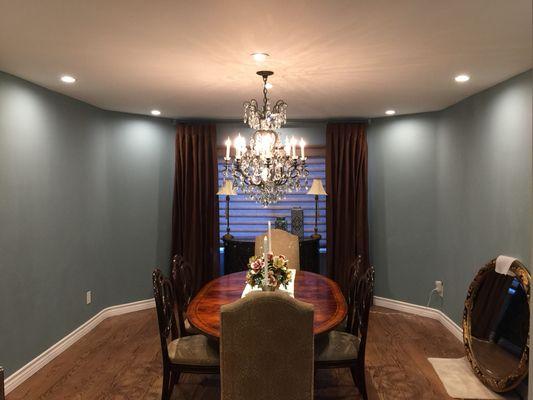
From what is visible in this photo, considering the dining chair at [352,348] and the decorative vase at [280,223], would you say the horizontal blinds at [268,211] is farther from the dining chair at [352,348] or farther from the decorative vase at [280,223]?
the dining chair at [352,348]

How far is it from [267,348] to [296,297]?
1141 mm

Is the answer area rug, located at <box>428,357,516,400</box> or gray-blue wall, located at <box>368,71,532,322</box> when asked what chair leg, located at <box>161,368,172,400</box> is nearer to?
area rug, located at <box>428,357,516,400</box>

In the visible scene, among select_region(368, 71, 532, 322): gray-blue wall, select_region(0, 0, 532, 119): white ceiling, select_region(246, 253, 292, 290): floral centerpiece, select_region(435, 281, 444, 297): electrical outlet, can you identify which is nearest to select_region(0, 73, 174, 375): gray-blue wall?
select_region(0, 0, 532, 119): white ceiling

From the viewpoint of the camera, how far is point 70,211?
4207mm

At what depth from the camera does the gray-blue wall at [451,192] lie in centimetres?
338

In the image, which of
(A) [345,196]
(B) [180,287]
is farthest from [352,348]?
(A) [345,196]

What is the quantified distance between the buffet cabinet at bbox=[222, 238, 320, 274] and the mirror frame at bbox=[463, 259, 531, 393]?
70.0 inches

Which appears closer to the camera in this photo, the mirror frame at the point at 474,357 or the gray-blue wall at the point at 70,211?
the mirror frame at the point at 474,357

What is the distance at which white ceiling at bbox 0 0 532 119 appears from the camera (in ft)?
6.81

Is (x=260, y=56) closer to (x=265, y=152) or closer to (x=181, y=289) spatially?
(x=265, y=152)

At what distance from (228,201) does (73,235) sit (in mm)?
1770

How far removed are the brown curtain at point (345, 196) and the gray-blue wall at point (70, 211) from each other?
196 centimetres

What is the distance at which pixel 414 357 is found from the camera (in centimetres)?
384

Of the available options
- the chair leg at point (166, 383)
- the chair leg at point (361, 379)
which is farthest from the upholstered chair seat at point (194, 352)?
the chair leg at point (361, 379)
